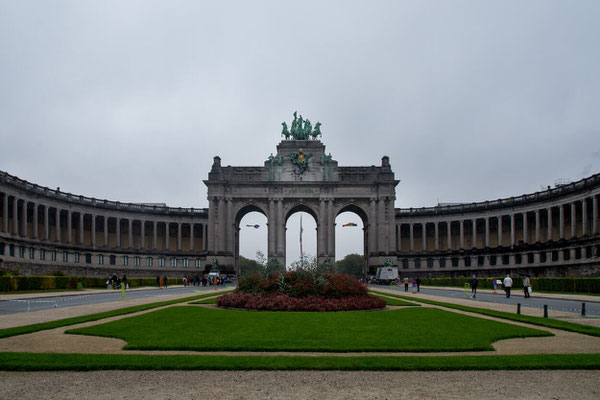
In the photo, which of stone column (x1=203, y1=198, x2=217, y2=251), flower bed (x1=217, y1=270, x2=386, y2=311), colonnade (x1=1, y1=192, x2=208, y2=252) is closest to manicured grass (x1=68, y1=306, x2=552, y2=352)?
flower bed (x1=217, y1=270, x2=386, y2=311)

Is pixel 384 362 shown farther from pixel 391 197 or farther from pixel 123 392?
pixel 391 197

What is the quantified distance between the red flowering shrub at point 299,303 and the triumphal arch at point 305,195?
7162 centimetres

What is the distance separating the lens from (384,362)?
1248cm

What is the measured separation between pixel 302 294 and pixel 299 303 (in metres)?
2.06

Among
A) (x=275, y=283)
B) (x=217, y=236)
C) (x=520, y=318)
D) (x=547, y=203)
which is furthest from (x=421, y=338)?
(x=217, y=236)

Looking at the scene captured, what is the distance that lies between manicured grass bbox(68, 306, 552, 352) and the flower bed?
8.48ft

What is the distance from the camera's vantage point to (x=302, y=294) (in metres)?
28.6

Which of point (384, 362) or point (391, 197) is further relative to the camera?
point (391, 197)

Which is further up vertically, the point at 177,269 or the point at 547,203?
the point at 547,203

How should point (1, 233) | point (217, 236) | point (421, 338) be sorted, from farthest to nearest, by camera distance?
1. point (217, 236)
2. point (1, 233)
3. point (421, 338)

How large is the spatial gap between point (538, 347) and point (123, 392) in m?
11.6

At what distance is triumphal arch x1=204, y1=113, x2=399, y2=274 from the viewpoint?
10056cm

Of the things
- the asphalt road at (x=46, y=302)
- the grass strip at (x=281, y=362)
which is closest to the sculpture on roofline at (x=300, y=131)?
the asphalt road at (x=46, y=302)

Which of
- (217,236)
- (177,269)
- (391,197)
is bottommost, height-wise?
(177,269)
